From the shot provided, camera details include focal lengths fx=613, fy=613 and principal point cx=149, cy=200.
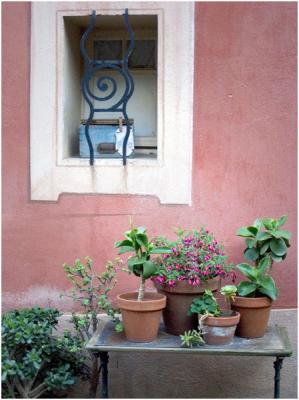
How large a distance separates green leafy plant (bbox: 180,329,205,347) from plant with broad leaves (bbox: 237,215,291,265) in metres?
0.65

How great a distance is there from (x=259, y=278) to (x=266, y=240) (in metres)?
0.24

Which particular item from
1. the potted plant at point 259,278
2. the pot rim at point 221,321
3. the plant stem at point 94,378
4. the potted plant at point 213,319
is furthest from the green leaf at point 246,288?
the plant stem at point 94,378

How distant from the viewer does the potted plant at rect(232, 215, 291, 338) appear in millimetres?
3555

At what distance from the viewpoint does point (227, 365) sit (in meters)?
4.00

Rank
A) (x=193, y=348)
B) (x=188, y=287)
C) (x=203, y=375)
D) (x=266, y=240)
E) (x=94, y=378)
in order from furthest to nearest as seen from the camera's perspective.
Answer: (x=203, y=375)
(x=94, y=378)
(x=266, y=240)
(x=188, y=287)
(x=193, y=348)

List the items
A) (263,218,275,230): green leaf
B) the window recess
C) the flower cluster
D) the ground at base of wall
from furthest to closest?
the window recess → the ground at base of wall → (263,218,275,230): green leaf → the flower cluster

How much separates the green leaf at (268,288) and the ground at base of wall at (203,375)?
1.47 feet

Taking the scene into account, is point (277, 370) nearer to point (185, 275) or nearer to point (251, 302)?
point (251, 302)

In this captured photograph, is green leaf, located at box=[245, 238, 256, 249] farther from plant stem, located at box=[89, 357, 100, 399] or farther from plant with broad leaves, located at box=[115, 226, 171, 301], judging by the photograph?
plant stem, located at box=[89, 357, 100, 399]

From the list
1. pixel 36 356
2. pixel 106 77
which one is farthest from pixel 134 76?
pixel 36 356

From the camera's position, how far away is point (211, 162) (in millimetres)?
3953

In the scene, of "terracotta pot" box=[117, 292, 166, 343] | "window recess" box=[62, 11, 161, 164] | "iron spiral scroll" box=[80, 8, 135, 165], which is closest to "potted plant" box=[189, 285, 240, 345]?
"terracotta pot" box=[117, 292, 166, 343]

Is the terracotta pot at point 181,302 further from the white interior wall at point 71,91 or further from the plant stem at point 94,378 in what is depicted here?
the white interior wall at point 71,91

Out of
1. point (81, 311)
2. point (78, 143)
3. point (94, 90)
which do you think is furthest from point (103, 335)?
point (94, 90)
